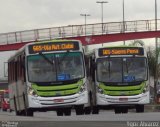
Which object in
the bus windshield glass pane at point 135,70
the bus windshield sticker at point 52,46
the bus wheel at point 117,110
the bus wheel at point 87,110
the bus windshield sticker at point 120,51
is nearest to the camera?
the bus windshield sticker at point 52,46

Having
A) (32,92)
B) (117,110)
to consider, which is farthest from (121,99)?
(32,92)

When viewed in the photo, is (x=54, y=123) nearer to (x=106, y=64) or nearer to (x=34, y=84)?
(x=34, y=84)

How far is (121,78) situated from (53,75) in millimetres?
4101

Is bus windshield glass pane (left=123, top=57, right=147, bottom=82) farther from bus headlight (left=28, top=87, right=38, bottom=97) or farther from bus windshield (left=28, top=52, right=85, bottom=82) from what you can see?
bus headlight (left=28, top=87, right=38, bottom=97)

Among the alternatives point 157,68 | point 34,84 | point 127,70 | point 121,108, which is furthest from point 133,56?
point 157,68

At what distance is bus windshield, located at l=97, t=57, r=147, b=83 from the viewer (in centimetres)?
2930

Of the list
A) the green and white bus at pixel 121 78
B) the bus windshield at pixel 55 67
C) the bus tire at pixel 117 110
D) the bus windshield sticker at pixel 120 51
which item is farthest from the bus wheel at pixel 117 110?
the bus windshield at pixel 55 67

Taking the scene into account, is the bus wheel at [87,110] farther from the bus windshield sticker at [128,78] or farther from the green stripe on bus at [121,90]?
the bus windshield sticker at [128,78]

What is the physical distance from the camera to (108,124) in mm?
13406

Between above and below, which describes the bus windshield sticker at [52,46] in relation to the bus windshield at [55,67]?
above

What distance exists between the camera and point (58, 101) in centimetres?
2677

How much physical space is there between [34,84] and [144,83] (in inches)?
222

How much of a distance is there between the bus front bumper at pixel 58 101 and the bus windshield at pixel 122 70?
2624 mm

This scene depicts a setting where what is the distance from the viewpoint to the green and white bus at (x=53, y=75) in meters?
26.5
